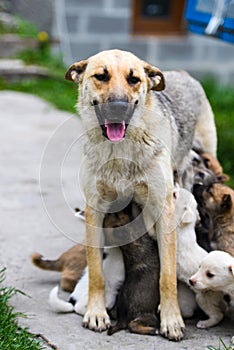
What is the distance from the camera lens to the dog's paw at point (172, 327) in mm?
3785

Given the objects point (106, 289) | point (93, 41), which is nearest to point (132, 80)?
point (106, 289)

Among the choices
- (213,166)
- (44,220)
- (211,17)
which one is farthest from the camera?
(211,17)

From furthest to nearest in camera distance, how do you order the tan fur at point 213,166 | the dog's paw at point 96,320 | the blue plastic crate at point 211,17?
1. the blue plastic crate at point 211,17
2. the tan fur at point 213,166
3. the dog's paw at point 96,320

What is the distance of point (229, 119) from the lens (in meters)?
8.55

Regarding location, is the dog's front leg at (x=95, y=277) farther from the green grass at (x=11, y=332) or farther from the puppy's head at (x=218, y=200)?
the puppy's head at (x=218, y=200)

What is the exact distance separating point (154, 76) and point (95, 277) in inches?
45.0

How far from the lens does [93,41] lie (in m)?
10.6

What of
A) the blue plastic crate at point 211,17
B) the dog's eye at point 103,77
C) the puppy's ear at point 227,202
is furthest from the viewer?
the blue plastic crate at point 211,17

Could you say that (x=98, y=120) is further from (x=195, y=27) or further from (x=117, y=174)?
(x=195, y=27)

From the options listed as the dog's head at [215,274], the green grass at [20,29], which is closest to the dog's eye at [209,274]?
the dog's head at [215,274]

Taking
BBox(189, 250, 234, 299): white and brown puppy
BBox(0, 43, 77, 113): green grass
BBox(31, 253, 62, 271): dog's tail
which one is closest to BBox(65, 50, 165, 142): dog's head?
BBox(189, 250, 234, 299): white and brown puppy

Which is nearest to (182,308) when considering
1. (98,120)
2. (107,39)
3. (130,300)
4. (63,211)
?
(130,300)

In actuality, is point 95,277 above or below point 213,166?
below

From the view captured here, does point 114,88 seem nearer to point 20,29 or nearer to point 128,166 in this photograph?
point 128,166
